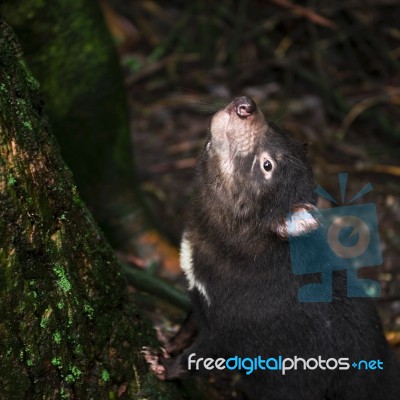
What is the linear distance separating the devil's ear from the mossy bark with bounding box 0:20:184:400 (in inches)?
28.0

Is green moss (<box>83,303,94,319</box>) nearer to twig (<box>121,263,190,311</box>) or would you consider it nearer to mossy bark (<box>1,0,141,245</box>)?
twig (<box>121,263,190,311</box>)

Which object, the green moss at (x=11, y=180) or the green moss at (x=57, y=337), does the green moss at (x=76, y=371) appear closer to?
the green moss at (x=57, y=337)

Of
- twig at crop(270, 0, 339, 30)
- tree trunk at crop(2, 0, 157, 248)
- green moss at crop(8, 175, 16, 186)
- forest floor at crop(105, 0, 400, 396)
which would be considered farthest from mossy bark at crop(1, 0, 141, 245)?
twig at crop(270, 0, 339, 30)

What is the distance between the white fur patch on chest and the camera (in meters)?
2.92

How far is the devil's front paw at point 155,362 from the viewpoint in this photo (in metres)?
2.60

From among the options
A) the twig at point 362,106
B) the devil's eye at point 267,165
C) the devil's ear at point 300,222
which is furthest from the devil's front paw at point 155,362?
the twig at point 362,106

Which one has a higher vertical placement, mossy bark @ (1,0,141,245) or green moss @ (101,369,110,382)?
mossy bark @ (1,0,141,245)

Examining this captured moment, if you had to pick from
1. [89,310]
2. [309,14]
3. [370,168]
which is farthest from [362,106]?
[89,310]

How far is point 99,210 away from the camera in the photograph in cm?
436

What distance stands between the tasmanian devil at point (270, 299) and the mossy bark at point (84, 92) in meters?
1.15

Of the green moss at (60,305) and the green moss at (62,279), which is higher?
the green moss at (62,279)

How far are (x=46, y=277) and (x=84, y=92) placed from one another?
2.04 m

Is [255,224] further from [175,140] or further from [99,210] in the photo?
[175,140]

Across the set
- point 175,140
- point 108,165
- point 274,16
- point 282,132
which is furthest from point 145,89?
point 282,132
